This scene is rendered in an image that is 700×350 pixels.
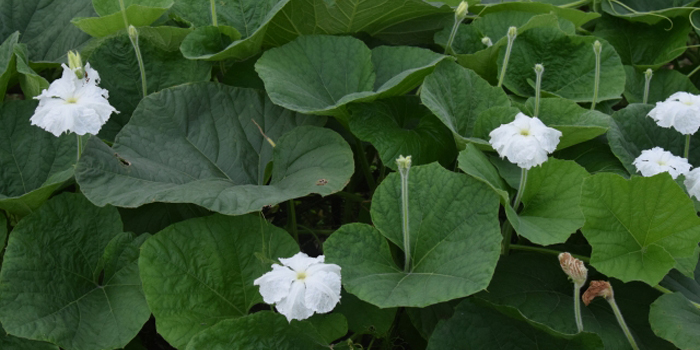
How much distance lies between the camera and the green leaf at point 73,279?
1387 mm

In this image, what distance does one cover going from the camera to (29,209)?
5.21 feet

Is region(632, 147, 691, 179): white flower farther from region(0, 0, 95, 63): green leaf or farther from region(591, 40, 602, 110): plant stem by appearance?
region(0, 0, 95, 63): green leaf

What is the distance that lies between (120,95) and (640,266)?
1445 mm

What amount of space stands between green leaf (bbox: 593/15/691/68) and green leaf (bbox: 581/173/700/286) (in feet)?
3.29

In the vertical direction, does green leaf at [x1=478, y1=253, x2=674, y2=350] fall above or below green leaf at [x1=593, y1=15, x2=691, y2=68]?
below

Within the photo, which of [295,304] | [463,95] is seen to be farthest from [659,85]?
[295,304]

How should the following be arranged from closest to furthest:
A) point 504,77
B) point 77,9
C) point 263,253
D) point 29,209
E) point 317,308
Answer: point 317,308
point 263,253
point 29,209
point 504,77
point 77,9

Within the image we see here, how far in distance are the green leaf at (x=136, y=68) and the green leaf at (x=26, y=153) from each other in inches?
5.4

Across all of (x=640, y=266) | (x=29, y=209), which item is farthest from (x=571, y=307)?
(x=29, y=209)

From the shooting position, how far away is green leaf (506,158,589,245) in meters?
1.37

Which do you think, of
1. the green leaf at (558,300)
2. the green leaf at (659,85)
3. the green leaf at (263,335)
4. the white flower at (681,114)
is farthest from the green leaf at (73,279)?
the green leaf at (659,85)

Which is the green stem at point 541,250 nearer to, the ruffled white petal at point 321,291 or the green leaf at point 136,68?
the ruffled white petal at point 321,291

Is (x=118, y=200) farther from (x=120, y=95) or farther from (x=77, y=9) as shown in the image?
(x=77, y=9)

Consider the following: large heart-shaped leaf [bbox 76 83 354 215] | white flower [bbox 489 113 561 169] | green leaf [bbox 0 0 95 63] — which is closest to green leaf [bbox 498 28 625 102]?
white flower [bbox 489 113 561 169]
